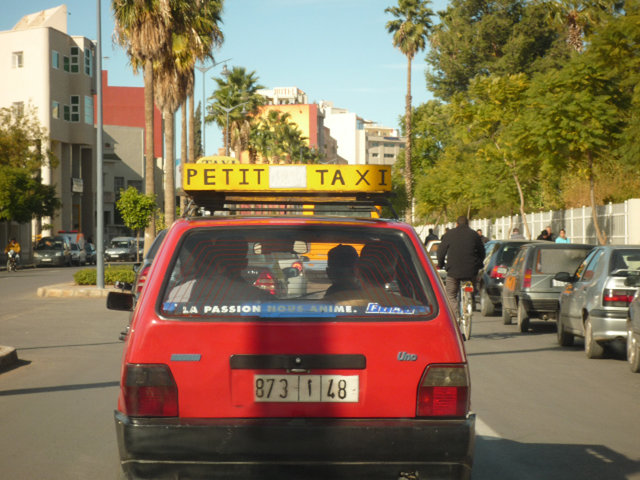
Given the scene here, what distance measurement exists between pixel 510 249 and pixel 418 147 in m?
68.5

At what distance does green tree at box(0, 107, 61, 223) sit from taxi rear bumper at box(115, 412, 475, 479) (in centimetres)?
5174

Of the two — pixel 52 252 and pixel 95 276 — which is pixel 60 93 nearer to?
pixel 52 252

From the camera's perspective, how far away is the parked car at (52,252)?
56375mm

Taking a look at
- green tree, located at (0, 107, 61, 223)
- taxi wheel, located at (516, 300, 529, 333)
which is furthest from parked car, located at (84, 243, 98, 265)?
taxi wheel, located at (516, 300, 529, 333)

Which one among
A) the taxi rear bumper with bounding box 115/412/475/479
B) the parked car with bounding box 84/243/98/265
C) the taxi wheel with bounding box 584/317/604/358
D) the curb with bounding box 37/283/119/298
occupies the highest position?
the taxi rear bumper with bounding box 115/412/475/479

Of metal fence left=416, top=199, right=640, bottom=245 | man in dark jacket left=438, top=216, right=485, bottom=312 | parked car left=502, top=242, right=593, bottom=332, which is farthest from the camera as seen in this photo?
metal fence left=416, top=199, right=640, bottom=245

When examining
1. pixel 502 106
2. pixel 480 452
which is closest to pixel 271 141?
pixel 502 106

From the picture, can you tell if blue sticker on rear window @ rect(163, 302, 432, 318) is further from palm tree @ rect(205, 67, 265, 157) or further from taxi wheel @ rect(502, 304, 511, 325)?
palm tree @ rect(205, 67, 265, 157)

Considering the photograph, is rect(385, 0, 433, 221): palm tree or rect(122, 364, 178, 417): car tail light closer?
rect(122, 364, 178, 417): car tail light

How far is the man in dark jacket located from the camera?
14.9 m

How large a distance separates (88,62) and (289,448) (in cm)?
7359

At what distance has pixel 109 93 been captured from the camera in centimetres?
10925

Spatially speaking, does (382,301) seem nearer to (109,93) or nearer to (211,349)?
(211,349)

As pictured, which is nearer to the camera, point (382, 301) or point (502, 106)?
point (382, 301)
